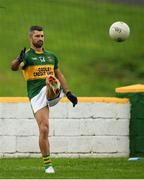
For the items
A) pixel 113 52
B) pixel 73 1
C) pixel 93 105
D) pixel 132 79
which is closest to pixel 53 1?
pixel 73 1

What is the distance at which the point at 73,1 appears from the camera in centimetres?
3145

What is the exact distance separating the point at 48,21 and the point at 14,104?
17434 mm

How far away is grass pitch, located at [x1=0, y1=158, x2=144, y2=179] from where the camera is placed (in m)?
10.4

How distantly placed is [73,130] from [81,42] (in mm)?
16492

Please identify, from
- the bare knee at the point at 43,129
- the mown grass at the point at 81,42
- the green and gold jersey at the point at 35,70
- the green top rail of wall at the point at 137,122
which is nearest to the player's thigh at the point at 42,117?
the bare knee at the point at 43,129

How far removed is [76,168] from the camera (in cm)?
1152

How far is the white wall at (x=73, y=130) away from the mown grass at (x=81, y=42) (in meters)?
11.3

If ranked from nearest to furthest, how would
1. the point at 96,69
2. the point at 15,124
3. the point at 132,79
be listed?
the point at 15,124, the point at 132,79, the point at 96,69

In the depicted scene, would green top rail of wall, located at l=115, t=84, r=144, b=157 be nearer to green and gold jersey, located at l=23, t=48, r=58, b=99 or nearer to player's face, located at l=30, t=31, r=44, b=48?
green and gold jersey, located at l=23, t=48, r=58, b=99

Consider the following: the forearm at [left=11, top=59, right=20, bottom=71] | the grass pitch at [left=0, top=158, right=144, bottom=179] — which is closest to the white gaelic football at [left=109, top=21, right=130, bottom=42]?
the grass pitch at [left=0, top=158, right=144, bottom=179]

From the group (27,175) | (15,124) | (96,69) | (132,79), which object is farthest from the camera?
(96,69)

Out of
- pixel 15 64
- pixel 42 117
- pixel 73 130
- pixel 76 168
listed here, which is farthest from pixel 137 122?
pixel 15 64

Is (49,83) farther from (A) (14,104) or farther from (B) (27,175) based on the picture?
(A) (14,104)

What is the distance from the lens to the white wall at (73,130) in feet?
42.6
